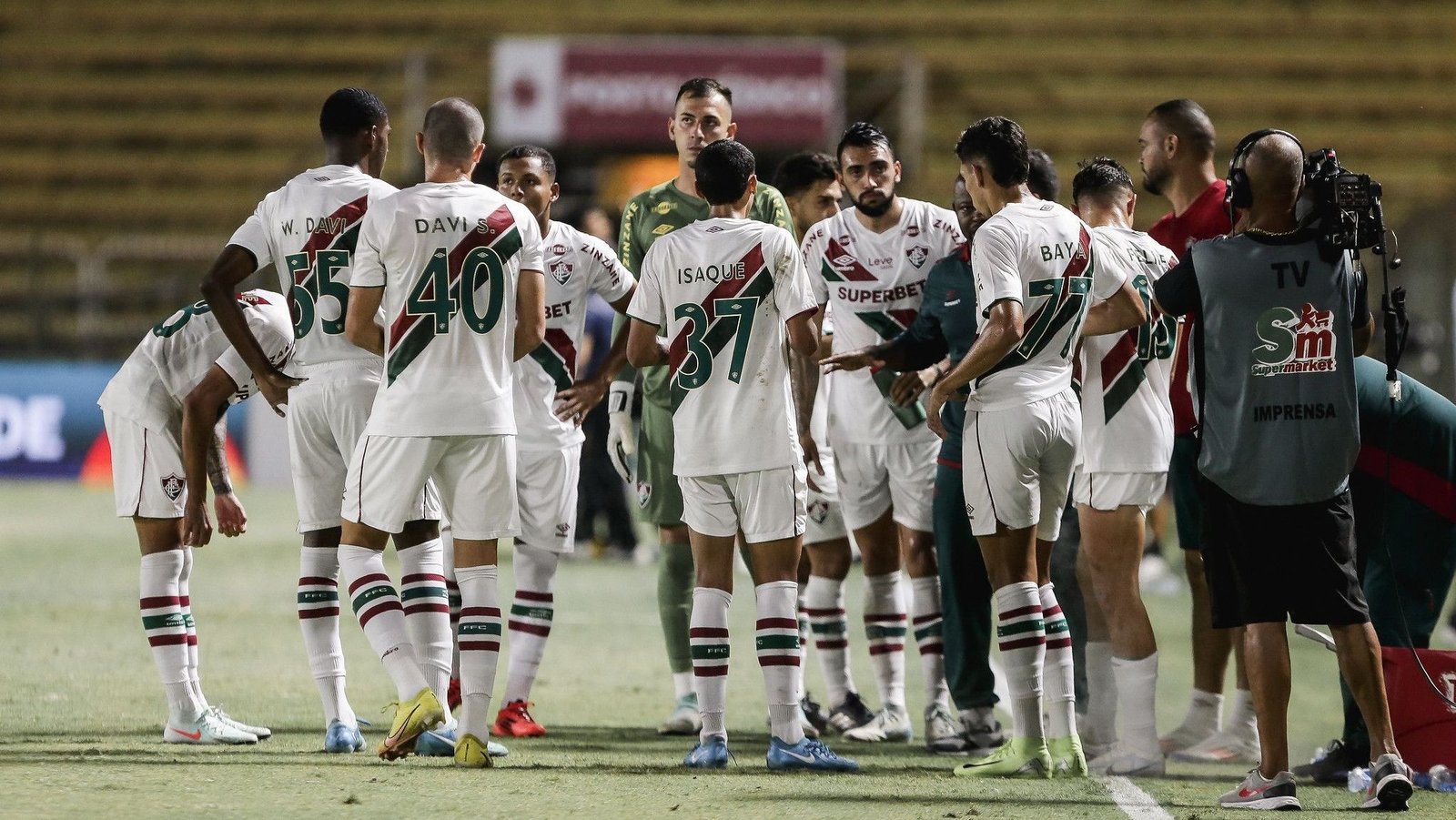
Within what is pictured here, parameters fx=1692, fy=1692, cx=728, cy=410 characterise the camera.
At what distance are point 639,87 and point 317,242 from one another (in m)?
14.8

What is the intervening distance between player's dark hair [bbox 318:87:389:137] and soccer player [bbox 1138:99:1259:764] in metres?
2.82

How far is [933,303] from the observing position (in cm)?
604

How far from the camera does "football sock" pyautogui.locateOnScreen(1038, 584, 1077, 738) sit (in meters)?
5.49

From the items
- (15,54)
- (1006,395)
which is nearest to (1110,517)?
(1006,395)

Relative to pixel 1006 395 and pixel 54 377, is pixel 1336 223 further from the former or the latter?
pixel 54 377

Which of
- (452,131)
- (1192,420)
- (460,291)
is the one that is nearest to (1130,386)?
(1192,420)

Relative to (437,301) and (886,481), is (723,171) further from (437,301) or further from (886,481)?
(886,481)

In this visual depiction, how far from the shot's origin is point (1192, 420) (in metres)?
6.31

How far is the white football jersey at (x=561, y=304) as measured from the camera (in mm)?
6500

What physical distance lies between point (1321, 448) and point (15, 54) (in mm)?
22207

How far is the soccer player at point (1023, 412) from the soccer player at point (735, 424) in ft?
1.77

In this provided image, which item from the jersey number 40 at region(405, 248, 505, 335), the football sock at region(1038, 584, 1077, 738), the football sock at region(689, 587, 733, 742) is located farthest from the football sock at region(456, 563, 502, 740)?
the football sock at region(1038, 584, 1077, 738)

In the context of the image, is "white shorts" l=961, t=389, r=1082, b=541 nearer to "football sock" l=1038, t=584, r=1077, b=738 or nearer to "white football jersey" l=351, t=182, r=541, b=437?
"football sock" l=1038, t=584, r=1077, b=738

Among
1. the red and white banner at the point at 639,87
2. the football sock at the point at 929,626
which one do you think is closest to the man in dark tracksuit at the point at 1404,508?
the football sock at the point at 929,626
